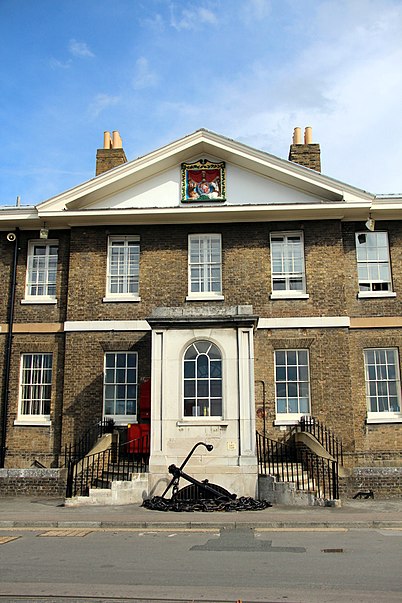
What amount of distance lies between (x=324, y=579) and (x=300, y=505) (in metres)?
6.80

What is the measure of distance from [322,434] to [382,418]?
1.92 m

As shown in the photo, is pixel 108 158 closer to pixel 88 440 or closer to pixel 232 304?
pixel 232 304

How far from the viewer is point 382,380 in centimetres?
1850

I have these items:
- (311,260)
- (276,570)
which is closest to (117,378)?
(311,260)

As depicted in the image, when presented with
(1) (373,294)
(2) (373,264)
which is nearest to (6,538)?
(1) (373,294)

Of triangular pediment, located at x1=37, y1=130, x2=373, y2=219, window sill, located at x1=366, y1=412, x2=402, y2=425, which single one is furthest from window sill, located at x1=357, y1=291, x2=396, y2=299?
window sill, located at x1=366, y1=412, x2=402, y2=425

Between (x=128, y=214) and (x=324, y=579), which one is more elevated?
(x=128, y=214)

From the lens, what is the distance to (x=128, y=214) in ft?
62.1

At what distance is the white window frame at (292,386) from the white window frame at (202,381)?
3.13m

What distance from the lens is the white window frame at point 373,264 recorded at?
19138 mm

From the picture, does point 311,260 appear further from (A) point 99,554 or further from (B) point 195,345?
(A) point 99,554

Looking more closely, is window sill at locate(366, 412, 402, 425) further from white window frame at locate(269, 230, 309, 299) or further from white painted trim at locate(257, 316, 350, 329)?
white window frame at locate(269, 230, 309, 299)

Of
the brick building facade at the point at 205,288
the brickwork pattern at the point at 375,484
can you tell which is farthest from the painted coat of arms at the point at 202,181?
the brickwork pattern at the point at 375,484

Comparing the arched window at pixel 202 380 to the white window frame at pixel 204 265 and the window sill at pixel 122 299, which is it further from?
the window sill at pixel 122 299
